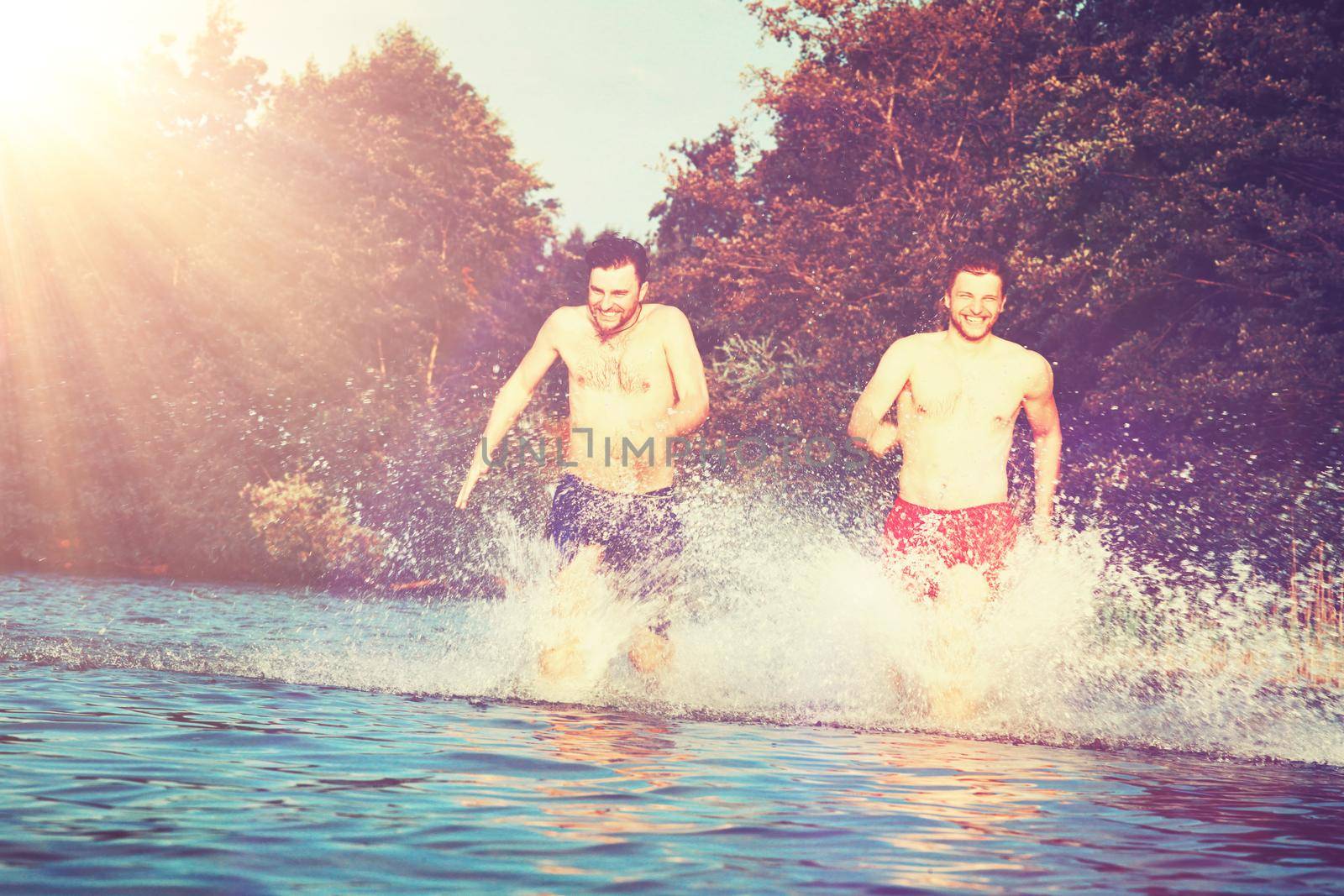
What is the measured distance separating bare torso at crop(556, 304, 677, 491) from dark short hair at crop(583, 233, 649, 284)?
239mm

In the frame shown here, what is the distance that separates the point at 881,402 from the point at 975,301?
2.18 feet

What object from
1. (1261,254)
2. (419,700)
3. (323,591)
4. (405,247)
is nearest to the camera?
(419,700)

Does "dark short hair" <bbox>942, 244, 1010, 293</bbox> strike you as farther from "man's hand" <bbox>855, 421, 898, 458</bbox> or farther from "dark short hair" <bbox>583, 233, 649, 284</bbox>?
"dark short hair" <bbox>583, 233, 649, 284</bbox>

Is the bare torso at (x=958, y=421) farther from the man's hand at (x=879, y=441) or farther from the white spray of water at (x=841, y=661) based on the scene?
the white spray of water at (x=841, y=661)

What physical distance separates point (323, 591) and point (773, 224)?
11.9 m

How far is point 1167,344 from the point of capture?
1984 cm

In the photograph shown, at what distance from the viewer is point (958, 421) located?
277 inches

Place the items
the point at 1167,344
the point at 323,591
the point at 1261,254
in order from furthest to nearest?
the point at 323,591 < the point at 1167,344 < the point at 1261,254

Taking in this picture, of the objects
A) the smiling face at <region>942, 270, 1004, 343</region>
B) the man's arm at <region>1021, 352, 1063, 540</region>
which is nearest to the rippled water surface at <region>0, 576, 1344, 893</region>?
the man's arm at <region>1021, 352, 1063, 540</region>

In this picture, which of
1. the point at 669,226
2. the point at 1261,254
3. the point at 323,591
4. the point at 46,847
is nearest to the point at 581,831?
the point at 46,847

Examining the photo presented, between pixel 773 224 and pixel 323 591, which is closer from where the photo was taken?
pixel 323 591

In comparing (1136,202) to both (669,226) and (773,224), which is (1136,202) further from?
(669,226)

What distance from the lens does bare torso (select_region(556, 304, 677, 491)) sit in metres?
6.98

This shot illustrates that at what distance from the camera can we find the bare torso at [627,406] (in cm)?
698
